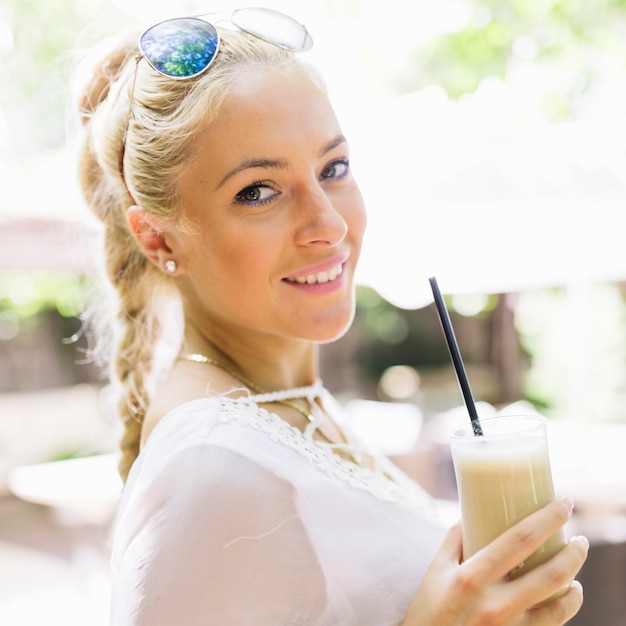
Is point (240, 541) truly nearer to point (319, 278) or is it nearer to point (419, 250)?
point (319, 278)

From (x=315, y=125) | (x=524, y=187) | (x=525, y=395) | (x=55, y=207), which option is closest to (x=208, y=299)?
(x=315, y=125)

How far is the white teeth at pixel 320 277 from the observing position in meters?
1.57

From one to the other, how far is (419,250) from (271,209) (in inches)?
137

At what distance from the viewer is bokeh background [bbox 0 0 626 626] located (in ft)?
15.4

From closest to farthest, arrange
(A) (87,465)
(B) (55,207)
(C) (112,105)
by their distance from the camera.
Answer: (C) (112,105) < (A) (87,465) < (B) (55,207)

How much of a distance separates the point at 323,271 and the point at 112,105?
61 cm

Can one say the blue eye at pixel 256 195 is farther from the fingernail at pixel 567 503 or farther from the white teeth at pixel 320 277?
the fingernail at pixel 567 503

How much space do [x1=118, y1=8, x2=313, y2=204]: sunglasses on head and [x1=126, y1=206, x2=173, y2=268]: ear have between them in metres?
0.09

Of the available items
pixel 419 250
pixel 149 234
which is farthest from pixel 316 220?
pixel 419 250

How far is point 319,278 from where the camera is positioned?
1586 mm

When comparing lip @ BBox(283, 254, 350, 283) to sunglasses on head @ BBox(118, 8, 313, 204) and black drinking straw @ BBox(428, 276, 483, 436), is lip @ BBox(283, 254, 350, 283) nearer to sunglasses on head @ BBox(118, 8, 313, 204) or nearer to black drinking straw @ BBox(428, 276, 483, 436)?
black drinking straw @ BBox(428, 276, 483, 436)

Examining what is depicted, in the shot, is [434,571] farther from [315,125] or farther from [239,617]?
[315,125]

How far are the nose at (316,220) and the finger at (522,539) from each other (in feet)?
2.02

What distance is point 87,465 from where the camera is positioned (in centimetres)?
555
